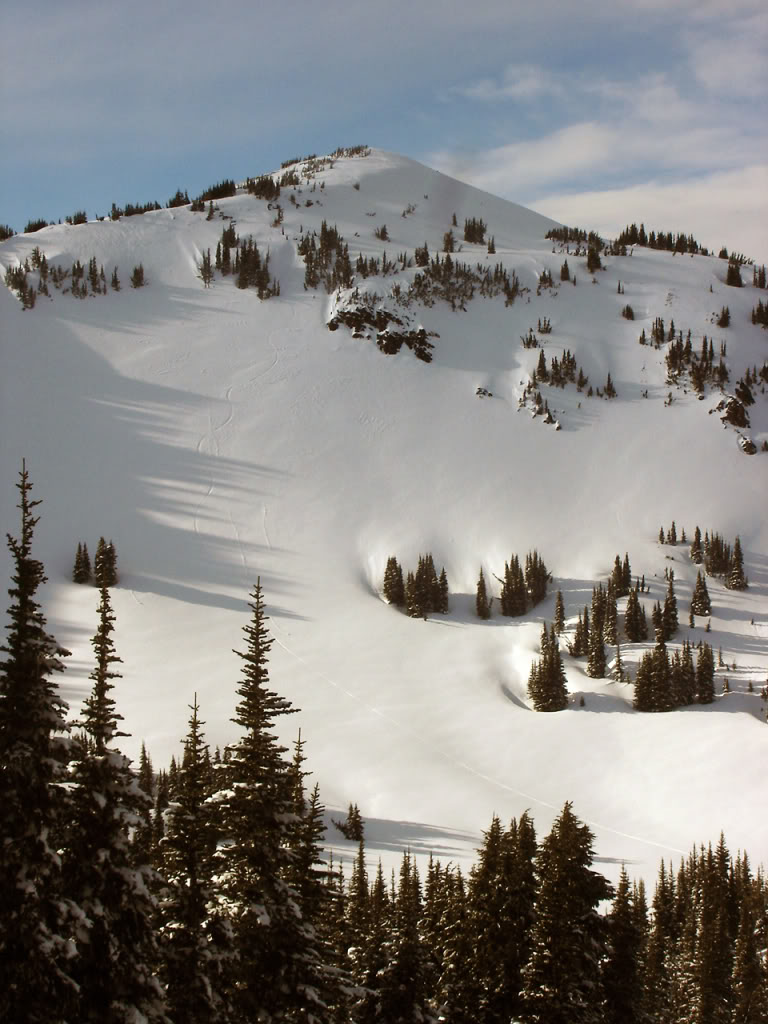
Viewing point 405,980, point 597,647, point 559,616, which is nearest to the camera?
point 405,980

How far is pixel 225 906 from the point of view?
1800cm

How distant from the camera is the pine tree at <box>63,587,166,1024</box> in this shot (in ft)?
48.5

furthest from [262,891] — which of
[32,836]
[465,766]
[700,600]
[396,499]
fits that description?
[396,499]

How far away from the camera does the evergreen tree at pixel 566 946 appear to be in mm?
22609

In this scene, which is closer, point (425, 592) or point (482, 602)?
point (425, 592)

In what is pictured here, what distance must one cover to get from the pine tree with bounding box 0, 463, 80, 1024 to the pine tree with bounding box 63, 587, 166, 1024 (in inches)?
17.9

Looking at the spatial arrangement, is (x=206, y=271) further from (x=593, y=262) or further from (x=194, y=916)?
(x=194, y=916)

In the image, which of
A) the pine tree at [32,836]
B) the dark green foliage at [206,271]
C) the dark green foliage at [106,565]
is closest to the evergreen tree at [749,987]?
the pine tree at [32,836]

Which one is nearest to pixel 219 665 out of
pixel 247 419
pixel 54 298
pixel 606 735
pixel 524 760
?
pixel 524 760

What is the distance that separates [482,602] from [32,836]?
10162 centimetres

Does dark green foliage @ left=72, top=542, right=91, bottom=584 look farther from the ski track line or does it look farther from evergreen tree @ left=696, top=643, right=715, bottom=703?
evergreen tree @ left=696, top=643, right=715, bottom=703

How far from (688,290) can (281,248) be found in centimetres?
8445

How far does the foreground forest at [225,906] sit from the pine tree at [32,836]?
0.03 meters

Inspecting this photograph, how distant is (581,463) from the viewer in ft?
480
